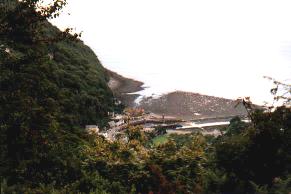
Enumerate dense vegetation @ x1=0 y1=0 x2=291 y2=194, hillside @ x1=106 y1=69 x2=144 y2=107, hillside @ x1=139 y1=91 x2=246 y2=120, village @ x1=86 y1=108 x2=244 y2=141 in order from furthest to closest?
hillside @ x1=106 y1=69 x2=144 y2=107, hillside @ x1=139 y1=91 x2=246 y2=120, village @ x1=86 y1=108 x2=244 y2=141, dense vegetation @ x1=0 y1=0 x2=291 y2=194

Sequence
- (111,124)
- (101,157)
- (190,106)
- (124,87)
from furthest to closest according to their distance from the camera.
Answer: (124,87), (190,106), (111,124), (101,157)

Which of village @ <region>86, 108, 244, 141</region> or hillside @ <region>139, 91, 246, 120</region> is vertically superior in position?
hillside @ <region>139, 91, 246, 120</region>

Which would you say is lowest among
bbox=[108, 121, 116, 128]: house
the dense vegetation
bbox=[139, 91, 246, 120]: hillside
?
bbox=[108, 121, 116, 128]: house

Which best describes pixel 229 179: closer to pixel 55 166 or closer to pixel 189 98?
pixel 55 166

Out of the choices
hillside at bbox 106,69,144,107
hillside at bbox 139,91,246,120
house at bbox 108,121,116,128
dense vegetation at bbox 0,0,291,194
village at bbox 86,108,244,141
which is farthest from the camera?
hillside at bbox 106,69,144,107

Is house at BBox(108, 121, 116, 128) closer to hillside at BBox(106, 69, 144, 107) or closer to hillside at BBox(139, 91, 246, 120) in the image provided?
hillside at BBox(139, 91, 246, 120)

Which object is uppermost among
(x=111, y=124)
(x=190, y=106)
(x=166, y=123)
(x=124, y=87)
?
(x=124, y=87)

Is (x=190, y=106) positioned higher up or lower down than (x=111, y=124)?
higher up

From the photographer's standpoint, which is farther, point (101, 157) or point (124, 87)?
point (124, 87)

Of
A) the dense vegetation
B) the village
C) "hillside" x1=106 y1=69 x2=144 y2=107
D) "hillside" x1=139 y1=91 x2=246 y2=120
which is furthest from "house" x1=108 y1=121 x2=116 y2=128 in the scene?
the dense vegetation

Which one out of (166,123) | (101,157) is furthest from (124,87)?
(101,157)

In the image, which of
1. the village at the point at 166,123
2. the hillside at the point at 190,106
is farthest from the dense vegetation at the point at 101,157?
the hillside at the point at 190,106

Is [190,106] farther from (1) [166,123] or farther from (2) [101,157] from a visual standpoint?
(2) [101,157]
